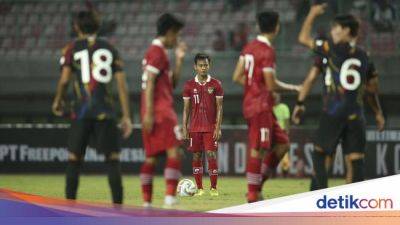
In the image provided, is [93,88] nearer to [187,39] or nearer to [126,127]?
[126,127]

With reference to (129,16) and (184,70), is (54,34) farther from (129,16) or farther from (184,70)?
(184,70)

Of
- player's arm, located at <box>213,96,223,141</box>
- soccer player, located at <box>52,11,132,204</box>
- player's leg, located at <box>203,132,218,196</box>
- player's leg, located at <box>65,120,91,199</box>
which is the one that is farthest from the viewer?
player's leg, located at <box>203,132,218,196</box>

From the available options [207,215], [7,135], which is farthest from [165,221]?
[7,135]

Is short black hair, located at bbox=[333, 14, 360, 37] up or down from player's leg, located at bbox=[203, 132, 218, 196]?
up

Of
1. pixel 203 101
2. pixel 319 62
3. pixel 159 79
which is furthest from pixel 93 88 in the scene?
pixel 319 62

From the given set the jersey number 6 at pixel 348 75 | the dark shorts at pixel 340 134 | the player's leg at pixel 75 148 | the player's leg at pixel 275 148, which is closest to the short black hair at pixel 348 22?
the jersey number 6 at pixel 348 75

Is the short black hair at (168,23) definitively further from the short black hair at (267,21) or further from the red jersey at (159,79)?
the short black hair at (267,21)

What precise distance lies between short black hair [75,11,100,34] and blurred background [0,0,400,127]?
13.1 meters

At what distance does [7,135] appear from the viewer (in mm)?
21438

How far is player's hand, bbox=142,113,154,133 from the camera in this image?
7.86 meters

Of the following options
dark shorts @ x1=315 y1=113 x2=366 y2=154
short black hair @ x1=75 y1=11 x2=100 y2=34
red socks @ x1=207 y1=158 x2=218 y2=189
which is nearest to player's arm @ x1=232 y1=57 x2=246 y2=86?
dark shorts @ x1=315 y1=113 x2=366 y2=154

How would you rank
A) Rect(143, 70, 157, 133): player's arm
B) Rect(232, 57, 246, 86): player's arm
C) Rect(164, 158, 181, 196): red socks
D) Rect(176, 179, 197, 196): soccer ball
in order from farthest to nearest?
Rect(176, 179, 197, 196): soccer ball, Rect(232, 57, 246, 86): player's arm, Rect(164, 158, 181, 196): red socks, Rect(143, 70, 157, 133): player's arm

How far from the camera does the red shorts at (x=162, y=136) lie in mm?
7992

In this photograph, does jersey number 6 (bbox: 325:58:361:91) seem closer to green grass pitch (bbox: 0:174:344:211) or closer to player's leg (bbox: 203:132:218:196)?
player's leg (bbox: 203:132:218:196)
